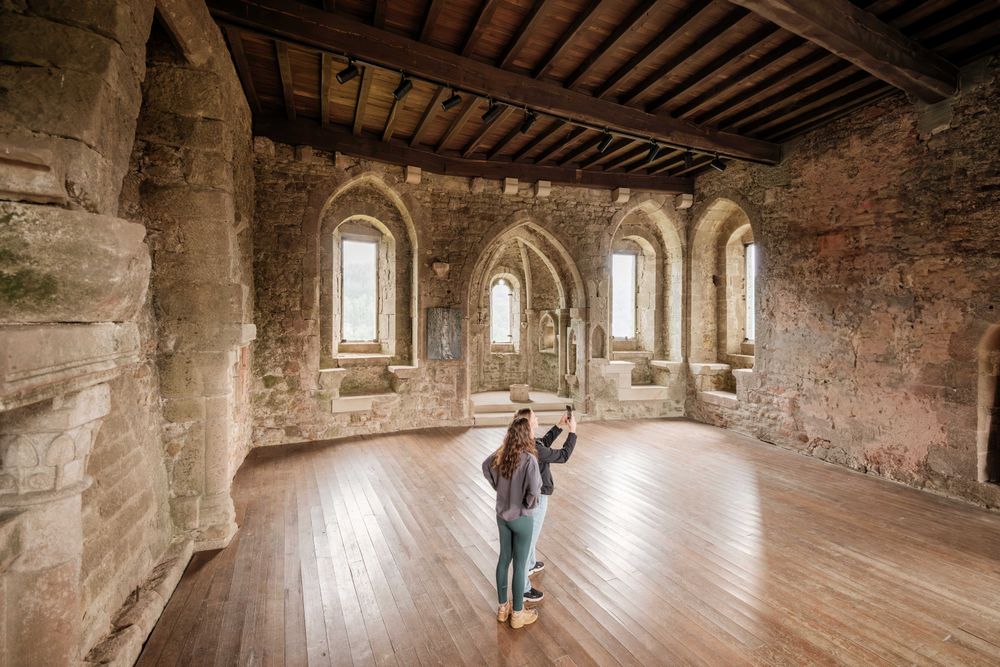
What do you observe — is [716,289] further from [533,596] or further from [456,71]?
[533,596]

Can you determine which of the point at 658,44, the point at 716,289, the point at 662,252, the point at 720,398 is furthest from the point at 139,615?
the point at 662,252

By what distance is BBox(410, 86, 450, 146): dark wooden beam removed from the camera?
486 centimetres

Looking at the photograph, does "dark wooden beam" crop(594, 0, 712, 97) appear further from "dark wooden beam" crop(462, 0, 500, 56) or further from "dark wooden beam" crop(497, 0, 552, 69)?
"dark wooden beam" crop(462, 0, 500, 56)

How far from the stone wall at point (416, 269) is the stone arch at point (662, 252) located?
0.20ft

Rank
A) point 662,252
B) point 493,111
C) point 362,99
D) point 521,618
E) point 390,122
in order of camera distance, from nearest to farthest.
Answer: point 521,618 → point 493,111 → point 362,99 → point 390,122 → point 662,252

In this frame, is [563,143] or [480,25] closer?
[480,25]

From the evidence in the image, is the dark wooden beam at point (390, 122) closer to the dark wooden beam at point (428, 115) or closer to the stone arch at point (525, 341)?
the dark wooden beam at point (428, 115)

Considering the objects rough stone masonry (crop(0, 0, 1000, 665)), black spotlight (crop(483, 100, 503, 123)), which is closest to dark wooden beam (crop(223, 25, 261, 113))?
rough stone masonry (crop(0, 0, 1000, 665))

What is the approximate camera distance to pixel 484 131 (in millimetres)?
5867

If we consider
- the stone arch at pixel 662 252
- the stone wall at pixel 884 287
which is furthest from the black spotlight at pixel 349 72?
the stone wall at pixel 884 287

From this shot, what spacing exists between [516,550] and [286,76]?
15.7 feet

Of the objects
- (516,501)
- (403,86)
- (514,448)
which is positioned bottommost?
(516,501)

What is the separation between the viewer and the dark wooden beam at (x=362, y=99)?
4.42 m

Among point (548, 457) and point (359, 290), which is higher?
point (359, 290)
